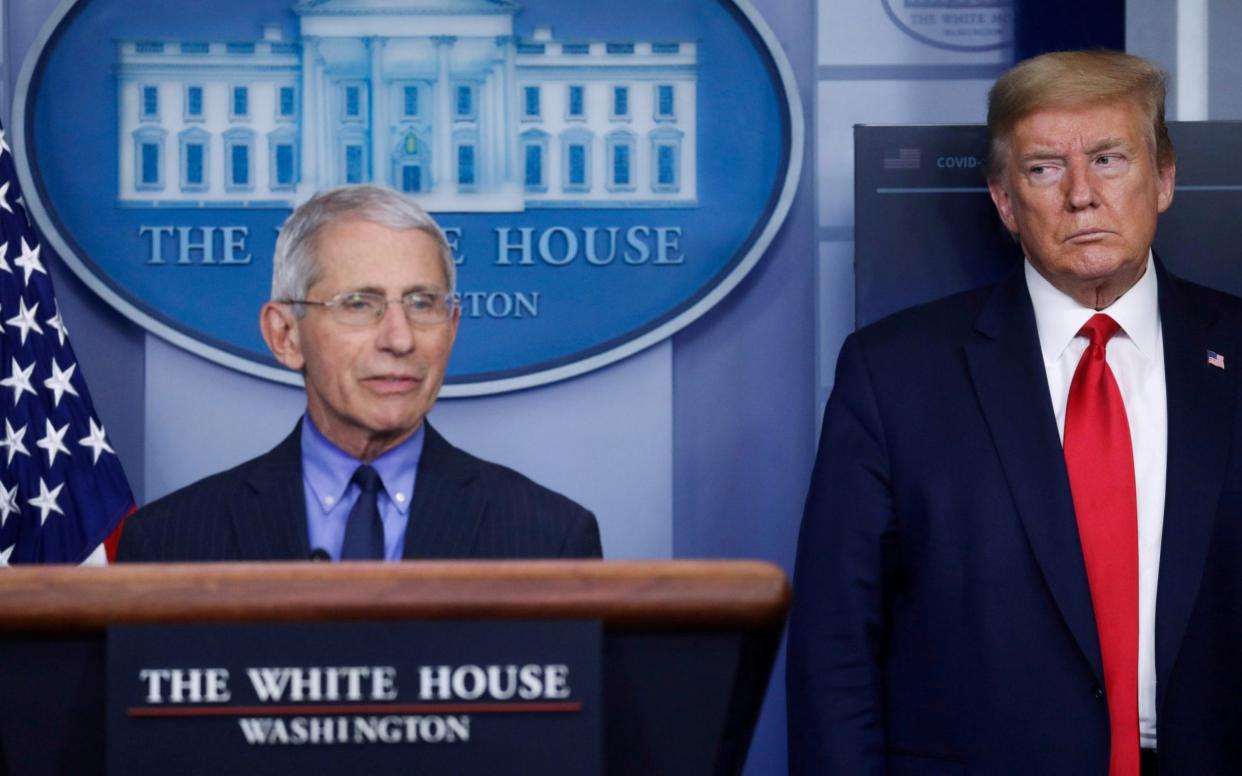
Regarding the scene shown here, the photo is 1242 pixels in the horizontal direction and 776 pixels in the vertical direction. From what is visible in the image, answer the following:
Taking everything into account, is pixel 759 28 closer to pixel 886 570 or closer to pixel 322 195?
pixel 886 570

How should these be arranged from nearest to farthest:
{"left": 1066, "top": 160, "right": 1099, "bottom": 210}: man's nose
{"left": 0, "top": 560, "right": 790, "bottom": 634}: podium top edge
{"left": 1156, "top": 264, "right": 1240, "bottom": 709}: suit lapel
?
{"left": 0, "top": 560, "right": 790, "bottom": 634}: podium top edge < {"left": 1156, "top": 264, "right": 1240, "bottom": 709}: suit lapel < {"left": 1066, "top": 160, "right": 1099, "bottom": 210}: man's nose

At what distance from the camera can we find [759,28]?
294 cm

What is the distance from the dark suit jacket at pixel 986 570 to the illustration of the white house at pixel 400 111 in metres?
1.15

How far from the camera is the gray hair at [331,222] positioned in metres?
1.50

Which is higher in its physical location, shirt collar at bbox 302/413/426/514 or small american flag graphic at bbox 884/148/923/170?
small american flag graphic at bbox 884/148/923/170

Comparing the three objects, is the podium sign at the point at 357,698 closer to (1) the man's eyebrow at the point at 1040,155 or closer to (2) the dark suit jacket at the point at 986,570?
(2) the dark suit jacket at the point at 986,570

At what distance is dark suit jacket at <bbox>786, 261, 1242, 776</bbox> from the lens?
5.87 ft

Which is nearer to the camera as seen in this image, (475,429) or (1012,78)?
(1012,78)

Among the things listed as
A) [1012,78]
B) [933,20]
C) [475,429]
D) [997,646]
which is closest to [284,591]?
[997,646]

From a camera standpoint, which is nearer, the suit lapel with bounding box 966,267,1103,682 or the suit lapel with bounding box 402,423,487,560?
the suit lapel with bounding box 402,423,487,560

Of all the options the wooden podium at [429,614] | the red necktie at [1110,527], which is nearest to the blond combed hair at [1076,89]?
the red necktie at [1110,527]

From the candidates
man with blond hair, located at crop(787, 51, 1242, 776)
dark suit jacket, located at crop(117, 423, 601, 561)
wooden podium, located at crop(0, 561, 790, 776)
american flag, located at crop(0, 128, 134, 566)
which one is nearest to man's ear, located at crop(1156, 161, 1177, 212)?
man with blond hair, located at crop(787, 51, 1242, 776)

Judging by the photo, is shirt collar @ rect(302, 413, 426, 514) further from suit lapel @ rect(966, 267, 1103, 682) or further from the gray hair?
suit lapel @ rect(966, 267, 1103, 682)

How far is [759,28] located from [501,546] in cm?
177
